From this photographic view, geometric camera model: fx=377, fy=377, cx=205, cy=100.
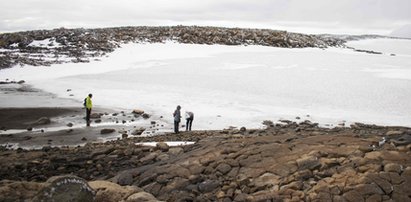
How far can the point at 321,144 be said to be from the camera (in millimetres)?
9133

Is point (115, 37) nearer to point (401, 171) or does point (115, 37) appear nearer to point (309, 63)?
point (309, 63)

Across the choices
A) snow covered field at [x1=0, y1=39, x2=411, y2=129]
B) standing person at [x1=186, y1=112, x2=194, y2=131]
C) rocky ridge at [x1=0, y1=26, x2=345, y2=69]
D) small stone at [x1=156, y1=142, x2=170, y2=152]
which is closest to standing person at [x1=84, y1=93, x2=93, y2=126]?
snow covered field at [x1=0, y1=39, x2=411, y2=129]

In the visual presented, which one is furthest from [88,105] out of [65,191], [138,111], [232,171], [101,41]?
[101,41]

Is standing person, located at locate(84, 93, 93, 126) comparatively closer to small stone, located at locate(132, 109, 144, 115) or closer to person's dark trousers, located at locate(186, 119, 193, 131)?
small stone, located at locate(132, 109, 144, 115)

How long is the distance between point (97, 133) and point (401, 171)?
1162cm

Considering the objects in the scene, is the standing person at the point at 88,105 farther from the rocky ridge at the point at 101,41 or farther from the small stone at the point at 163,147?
the rocky ridge at the point at 101,41

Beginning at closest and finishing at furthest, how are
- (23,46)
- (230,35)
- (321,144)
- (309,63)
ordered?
(321,144), (309,63), (23,46), (230,35)

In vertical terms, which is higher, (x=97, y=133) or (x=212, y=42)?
(x=212, y=42)

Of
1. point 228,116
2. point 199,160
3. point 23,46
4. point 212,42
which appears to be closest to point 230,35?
point 212,42

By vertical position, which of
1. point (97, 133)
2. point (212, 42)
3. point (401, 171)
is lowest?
point (97, 133)

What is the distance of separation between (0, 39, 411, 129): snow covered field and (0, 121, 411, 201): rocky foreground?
254 inches

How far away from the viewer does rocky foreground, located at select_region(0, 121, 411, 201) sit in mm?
7121

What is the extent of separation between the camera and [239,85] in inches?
1025

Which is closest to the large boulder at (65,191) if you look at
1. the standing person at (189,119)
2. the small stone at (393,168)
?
the small stone at (393,168)
